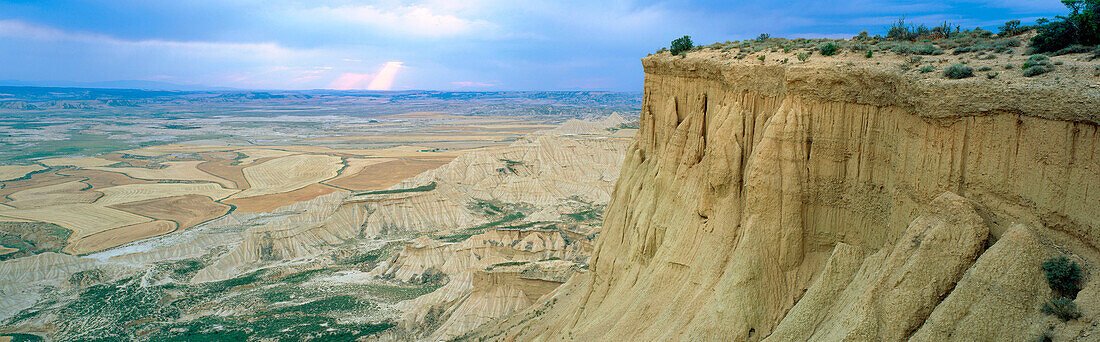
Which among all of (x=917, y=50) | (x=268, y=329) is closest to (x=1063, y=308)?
(x=917, y=50)

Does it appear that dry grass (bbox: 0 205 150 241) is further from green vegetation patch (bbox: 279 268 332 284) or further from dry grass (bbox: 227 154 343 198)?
green vegetation patch (bbox: 279 268 332 284)

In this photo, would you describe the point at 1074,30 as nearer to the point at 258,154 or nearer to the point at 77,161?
the point at 258,154

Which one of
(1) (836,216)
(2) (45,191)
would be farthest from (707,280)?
(2) (45,191)

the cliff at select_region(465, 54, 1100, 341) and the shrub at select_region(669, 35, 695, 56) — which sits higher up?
the shrub at select_region(669, 35, 695, 56)

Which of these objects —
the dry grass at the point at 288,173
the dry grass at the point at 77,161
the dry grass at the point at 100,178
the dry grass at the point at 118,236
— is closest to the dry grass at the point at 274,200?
the dry grass at the point at 288,173

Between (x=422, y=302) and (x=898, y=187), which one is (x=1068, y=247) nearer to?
(x=898, y=187)

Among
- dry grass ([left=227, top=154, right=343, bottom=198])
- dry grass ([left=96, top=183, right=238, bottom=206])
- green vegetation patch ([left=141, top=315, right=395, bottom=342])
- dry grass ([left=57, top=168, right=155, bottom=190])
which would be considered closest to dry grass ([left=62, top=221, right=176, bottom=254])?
dry grass ([left=96, top=183, right=238, bottom=206])
